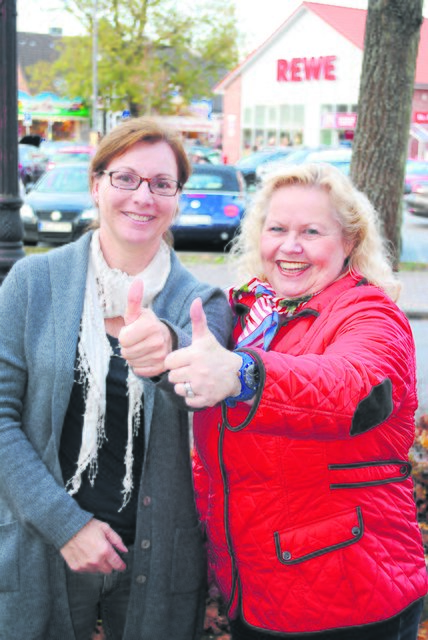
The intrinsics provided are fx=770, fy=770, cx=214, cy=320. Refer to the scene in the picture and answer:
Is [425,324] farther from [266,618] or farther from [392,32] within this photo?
[266,618]

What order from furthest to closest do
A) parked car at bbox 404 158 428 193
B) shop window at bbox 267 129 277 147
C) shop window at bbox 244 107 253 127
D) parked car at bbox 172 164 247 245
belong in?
shop window at bbox 244 107 253 127 < shop window at bbox 267 129 277 147 < parked car at bbox 404 158 428 193 < parked car at bbox 172 164 247 245

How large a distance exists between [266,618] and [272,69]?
41.3 m

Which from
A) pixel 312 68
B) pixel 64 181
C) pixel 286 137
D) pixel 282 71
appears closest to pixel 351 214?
pixel 64 181

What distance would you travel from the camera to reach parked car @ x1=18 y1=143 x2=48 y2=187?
1030 inches

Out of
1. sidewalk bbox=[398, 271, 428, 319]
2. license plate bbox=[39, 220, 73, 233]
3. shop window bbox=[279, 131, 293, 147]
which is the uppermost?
shop window bbox=[279, 131, 293, 147]

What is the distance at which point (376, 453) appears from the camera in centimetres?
177

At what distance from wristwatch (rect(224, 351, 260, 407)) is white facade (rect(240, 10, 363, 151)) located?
32.7 metres

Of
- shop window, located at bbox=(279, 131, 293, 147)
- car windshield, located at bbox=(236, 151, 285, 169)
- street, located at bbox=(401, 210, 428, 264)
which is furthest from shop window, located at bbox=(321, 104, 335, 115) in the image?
street, located at bbox=(401, 210, 428, 264)

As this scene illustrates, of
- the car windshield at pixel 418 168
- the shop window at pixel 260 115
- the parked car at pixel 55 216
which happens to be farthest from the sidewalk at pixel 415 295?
the shop window at pixel 260 115

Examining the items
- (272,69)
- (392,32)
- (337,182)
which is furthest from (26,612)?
(272,69)

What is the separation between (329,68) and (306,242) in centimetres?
3646

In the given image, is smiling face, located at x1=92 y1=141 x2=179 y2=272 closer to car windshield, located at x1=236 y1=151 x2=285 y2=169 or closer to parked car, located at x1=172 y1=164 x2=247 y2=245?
parked car, located at x1=172 y1=164 x2=247 y2=245

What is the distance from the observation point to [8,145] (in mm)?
4328

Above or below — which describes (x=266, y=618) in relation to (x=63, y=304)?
below
